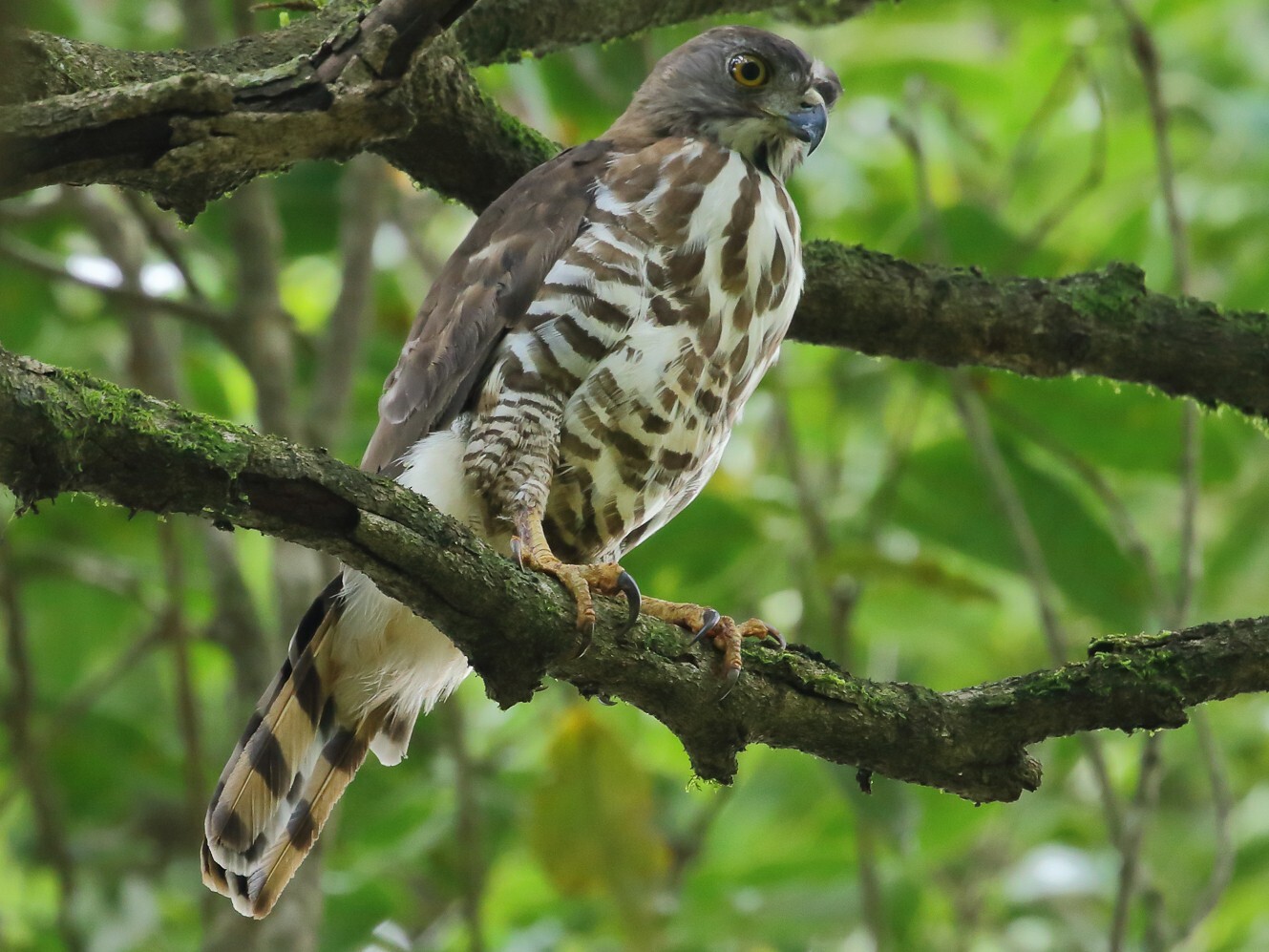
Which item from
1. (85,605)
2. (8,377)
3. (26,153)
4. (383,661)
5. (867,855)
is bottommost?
(8,377)

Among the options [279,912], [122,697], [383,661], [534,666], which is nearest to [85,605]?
[122,697]

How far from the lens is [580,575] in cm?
264

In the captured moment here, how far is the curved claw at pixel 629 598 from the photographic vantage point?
8.47 feet

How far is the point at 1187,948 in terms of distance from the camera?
18.2ft

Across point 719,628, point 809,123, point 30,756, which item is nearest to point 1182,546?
point 809,123

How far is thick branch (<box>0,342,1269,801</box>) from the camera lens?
6.26 ft

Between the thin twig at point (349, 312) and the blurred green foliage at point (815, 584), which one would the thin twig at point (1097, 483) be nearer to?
the blurred green foliage at point (815, 584)

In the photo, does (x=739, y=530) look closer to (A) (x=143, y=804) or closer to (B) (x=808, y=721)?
(B) (x=808, y=721)

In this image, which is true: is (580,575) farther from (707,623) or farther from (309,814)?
(309,814)

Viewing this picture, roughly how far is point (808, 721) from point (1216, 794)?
1860 millimetres

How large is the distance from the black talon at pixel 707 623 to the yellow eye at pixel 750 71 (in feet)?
5.61

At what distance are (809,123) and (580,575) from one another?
165cm

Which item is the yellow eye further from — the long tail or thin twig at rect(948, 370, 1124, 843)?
the long tail

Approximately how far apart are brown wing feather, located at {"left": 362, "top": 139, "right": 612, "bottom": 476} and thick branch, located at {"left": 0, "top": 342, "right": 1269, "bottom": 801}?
88 cm
